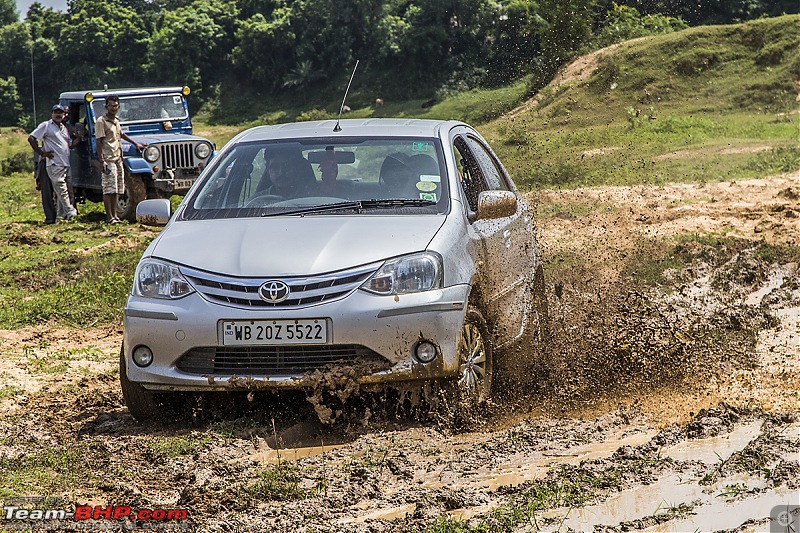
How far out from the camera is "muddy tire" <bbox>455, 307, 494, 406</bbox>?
5.28m

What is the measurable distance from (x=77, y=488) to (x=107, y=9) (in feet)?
207

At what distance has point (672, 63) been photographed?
29016 millimetres

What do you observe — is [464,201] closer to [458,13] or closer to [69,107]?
[69,107]

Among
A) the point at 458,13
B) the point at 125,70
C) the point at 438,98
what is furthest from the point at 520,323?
the point at 125,70

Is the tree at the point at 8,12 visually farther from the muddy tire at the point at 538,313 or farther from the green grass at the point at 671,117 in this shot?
the muddy tire at the point at 538,313

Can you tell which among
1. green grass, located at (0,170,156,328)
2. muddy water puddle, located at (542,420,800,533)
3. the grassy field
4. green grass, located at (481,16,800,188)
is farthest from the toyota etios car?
green grass, located at (481,16,800,188)

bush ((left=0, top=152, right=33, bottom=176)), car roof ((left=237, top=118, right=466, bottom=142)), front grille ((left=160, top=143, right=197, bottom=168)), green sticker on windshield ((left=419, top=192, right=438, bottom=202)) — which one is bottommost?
bush ((left=0, top=152, right=33, bottom=176))

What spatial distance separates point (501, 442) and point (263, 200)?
2.04m

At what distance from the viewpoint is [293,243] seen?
5305mm

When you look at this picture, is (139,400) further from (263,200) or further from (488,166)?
(488,166)

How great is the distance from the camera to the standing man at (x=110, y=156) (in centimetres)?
1591

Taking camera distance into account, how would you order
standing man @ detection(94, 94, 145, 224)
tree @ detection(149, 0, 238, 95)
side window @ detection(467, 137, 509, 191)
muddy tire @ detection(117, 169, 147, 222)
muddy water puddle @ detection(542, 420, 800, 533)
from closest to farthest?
1. muddy water puddle @ detection(542, 420, 800, 533)
2. side window @ detection(467, 137, 509, 191)
3. standing man @ detection(94, 94, 145, 224)
4. muddy tire @ detection(117, 169, 147, 222)
5. tree @ detection(149, 0, 238, 95)

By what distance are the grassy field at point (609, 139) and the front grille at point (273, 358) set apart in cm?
404

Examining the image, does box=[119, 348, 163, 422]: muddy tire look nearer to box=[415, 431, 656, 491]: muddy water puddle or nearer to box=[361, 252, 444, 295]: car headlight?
box=[361, 252, 444, 295]: car headlight
